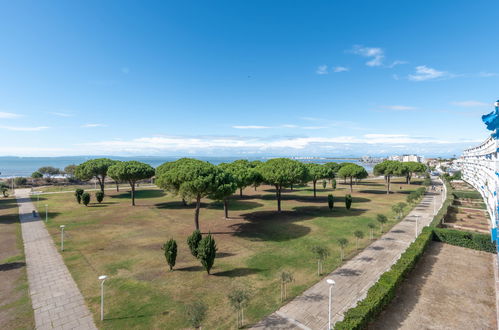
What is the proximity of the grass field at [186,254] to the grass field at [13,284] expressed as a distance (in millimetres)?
2851

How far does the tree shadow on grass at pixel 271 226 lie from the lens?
28.1 metres

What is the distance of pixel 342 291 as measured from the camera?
53.8 feet

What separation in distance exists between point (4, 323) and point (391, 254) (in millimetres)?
28925

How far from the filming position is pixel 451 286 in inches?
693

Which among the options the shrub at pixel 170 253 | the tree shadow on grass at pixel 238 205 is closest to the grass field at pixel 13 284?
the shrub at pixel 170 253

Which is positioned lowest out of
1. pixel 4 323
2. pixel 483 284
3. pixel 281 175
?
pixel 483 284

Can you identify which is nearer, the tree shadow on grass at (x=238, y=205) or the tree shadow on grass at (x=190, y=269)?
the tree shadow on grass at (x=190, y=269)

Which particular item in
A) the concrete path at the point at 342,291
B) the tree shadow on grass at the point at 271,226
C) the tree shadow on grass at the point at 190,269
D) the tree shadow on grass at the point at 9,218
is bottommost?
the concrete path at the point at 342,291

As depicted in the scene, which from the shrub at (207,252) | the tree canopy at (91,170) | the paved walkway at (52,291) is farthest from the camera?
the tree canopy at (91,170)

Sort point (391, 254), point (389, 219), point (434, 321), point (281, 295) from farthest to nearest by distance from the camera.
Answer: point (389, 219), point (391, 254), point (281, 295), point (434, 321)

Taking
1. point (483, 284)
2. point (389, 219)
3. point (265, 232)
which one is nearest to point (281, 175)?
point (265, 232)

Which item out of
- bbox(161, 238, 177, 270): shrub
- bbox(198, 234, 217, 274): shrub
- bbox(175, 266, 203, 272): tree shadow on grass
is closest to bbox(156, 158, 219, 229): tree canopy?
bbox(175, 266, 203, 272): tree shadow on grass

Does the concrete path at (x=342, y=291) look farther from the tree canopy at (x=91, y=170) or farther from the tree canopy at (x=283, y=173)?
the tree canopy at (x=91, y=170)

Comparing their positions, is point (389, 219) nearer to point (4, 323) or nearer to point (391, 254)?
point (391, 254)
